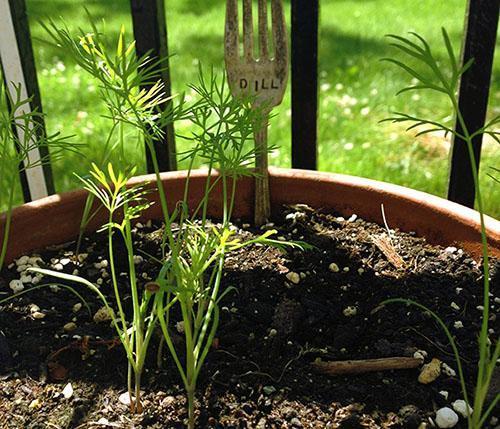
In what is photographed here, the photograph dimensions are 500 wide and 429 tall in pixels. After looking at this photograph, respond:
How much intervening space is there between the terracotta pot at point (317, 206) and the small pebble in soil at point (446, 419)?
39cm

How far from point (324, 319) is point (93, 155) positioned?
128 cm

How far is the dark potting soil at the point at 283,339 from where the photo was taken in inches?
41.6

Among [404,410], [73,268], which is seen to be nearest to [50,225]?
[73,268]

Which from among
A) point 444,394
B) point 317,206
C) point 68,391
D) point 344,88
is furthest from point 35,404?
point 344,88

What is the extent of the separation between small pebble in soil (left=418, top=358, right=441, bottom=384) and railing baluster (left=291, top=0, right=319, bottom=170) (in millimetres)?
709

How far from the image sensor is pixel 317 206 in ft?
5.01

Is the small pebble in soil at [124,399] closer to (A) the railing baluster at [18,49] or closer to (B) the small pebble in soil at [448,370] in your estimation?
(B) the small pebble in soil at [448,370]

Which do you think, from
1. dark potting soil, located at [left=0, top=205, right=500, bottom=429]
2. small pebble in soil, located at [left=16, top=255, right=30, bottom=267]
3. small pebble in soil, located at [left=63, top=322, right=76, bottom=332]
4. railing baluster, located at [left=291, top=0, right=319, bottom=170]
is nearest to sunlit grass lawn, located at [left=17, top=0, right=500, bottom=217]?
railing baluster, located at [left=291, top=0, right=319, bottom=170]

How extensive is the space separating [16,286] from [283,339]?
1.68 ft

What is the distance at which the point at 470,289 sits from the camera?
1290 mm

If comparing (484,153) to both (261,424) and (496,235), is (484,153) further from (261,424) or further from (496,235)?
(261,424)

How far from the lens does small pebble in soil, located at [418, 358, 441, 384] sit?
3.60ft

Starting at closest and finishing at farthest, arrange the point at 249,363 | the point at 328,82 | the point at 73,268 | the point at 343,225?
the point at 249,363 < the point at 73,268 < the point at 343,225 < the point at 328,82

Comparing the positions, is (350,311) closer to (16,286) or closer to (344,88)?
(16,286)
